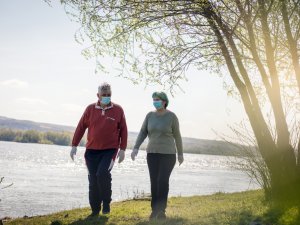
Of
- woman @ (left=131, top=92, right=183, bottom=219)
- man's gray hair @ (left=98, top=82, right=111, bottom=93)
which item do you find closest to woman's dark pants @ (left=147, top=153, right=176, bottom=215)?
woman @ (left=131, top=92, right=183, bottom=219)

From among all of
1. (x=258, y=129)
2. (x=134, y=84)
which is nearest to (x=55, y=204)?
(x=134, y=84)

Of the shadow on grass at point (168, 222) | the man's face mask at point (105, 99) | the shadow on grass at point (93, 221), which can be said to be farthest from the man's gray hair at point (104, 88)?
the shadow on grass at point (168, 222)

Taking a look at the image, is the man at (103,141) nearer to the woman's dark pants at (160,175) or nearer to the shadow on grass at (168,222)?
the woman's dark pants at (160,175)

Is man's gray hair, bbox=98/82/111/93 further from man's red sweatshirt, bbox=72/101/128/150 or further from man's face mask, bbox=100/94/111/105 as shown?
man's red sweatshirt, bbox=72/101/128/150

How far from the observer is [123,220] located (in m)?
9.08

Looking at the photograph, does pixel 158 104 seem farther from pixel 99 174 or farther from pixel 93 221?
pixel 93 221

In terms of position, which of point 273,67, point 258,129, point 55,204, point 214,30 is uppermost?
point 214,30

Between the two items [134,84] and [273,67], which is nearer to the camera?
[273,67]

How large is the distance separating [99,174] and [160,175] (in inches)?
50.8

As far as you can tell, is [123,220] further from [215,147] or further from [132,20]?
[132,20]

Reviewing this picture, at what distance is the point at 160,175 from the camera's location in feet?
29.5

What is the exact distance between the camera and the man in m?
9.35

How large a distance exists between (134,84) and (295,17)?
14.8 feet

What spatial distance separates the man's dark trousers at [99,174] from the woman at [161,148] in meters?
0.65
